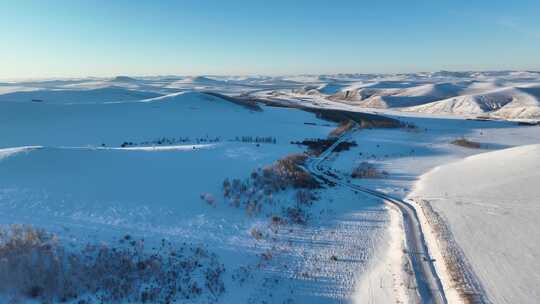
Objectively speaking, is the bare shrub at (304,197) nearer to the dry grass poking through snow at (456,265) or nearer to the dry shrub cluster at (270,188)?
the dry shrub cluster at (270,188)

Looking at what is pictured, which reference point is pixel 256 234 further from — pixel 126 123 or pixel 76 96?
pixel 76 96

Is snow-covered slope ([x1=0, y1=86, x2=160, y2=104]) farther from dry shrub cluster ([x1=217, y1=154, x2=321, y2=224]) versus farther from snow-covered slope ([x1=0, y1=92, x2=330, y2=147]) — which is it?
dry shrub cluster ([x1=217, y1=154, x2=321, y2=224])

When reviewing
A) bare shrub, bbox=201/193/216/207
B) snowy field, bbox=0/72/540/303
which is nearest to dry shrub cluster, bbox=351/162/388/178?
snowy field, bbox=0/72/540/303

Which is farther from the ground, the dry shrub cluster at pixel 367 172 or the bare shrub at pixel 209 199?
the bare shrub at pixel 209 199

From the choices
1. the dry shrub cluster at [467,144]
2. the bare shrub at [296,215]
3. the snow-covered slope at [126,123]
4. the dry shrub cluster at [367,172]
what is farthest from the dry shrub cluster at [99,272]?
the dry shrub cluster at [467,144]

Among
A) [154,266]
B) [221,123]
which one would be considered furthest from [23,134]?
[154,266]

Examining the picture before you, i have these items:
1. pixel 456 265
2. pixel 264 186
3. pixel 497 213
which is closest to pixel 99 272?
pixel 456 265

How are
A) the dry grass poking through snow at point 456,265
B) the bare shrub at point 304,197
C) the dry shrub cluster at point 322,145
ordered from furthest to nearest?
the dry shrub cluster at point 322,145
the bare shrub at point 304,197
the dry grass poking through snow at point 456,265
